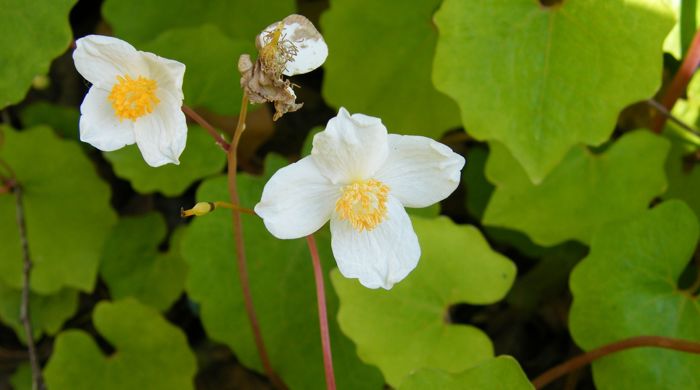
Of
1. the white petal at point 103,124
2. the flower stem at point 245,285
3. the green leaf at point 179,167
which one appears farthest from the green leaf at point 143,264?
the white petal at point 103,124

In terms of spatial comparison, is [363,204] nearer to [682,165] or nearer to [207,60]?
[207,60]

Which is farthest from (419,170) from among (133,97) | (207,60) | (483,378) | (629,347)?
(207,60)

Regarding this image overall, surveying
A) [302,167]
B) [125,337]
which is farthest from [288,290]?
[302,167]

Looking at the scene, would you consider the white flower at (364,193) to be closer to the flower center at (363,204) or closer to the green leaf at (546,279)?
the flower center at (363,204)

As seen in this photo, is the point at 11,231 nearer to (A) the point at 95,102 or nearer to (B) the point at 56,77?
(B) the point at 56,77

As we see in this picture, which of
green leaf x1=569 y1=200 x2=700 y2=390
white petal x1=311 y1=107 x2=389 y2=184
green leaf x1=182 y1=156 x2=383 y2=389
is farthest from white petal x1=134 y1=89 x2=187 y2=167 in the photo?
green leaf x1=569 y1=200 x2=700 y2=390
